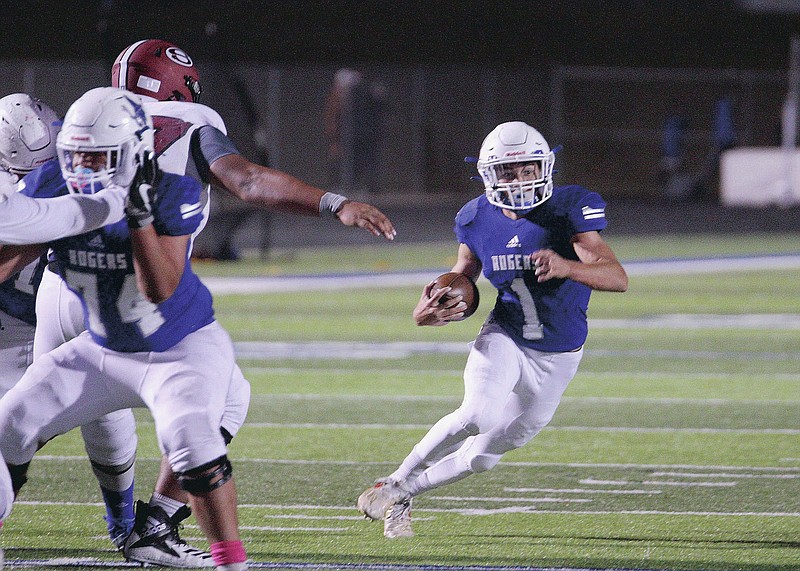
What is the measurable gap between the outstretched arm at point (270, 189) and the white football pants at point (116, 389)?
39 centimetres

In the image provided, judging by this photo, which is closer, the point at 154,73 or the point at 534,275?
the point at 154,73

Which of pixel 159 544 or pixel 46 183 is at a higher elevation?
pixel 46 183

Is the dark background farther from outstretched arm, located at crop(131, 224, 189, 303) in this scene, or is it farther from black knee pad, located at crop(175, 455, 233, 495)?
black knee pad, located at crop(175, 455, 233, 495)

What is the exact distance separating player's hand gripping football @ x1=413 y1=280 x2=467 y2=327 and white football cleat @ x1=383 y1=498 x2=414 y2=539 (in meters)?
0.62

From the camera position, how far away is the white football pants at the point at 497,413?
483 cm

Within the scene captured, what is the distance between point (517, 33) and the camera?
29.3m

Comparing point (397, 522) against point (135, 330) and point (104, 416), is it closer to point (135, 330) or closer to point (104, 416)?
point (104, 416)

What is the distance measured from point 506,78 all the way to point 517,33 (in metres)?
3.39

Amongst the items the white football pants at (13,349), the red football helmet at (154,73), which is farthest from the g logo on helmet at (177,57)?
the white football pants at (13,349)

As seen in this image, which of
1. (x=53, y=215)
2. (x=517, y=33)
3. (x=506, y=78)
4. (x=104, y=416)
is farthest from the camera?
(x=517, y=33)

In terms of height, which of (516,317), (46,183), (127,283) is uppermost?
(46,183)

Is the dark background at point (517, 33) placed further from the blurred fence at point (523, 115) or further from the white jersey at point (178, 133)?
the white jersey at point (178, 133)

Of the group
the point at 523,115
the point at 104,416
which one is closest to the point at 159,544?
the point at 104,416

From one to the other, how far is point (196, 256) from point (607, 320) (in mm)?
6055
